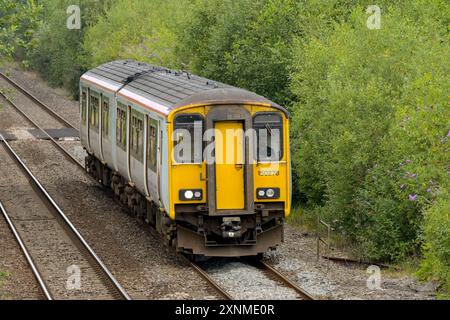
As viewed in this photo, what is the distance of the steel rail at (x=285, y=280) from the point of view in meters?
16.1

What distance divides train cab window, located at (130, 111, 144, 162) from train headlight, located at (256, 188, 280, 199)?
3.00m

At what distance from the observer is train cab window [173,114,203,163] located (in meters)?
18.1

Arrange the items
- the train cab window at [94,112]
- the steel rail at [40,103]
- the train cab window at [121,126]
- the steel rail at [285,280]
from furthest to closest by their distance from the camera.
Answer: the steel rail at [40,103]
the train cab window at [94,112]
the train cab window at [121,126]
the steel rail at [285,280]

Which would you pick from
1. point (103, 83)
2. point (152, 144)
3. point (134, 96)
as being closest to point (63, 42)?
point (103, 83)

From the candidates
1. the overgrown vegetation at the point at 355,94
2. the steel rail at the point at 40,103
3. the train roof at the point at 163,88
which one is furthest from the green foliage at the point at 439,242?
the steel rail at the point at 40,103

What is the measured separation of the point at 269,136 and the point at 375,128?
3.10m

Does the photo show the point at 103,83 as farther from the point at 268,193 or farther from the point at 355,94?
the point at 268,193

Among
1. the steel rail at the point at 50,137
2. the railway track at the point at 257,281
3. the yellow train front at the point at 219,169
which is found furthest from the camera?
the steel rail at the point at 50,137

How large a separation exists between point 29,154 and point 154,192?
14.4 m

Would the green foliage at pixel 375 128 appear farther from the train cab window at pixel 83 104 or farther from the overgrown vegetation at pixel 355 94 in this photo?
the train cab window at pixel 83 104

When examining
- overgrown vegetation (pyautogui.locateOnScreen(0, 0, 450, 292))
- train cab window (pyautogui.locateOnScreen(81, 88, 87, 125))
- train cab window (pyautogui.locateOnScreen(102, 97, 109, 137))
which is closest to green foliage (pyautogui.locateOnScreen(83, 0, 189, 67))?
overgrown vegetation (pyautogui.locateOnScreen(0, 0, 450, 292))

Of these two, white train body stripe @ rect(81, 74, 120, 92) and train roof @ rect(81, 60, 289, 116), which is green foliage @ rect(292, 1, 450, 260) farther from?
white train body stripe @ rect(81, 74, 120, 92)
